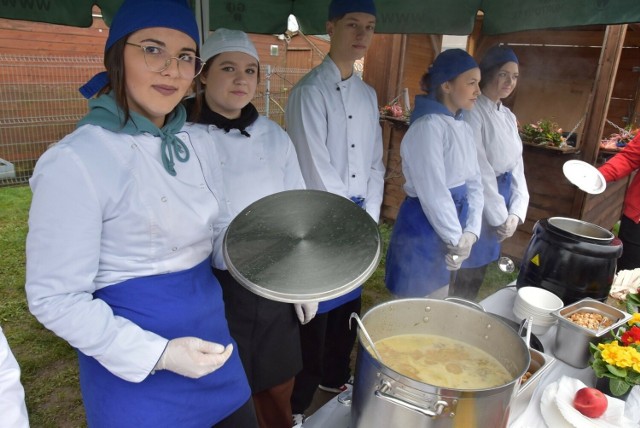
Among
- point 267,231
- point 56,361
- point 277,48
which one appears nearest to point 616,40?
point 267,231

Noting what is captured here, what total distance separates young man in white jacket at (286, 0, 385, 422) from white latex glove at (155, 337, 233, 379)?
3.88 ft

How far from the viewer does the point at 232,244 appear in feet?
4.32

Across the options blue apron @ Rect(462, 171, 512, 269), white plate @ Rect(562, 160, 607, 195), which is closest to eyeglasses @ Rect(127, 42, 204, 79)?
white plate @ Rect(562, 160, 607, 195)

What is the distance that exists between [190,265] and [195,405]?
436 mm

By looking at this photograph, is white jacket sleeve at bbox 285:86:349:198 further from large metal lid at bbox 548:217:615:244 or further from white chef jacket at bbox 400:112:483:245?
large metal lid at bbox 548:217:615:244

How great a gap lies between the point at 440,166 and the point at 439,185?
4.4 inches

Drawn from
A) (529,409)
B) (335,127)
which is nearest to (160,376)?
(529,409)

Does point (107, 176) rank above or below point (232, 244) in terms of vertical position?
above

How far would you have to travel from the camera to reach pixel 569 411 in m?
1.31

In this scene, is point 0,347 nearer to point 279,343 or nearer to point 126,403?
point 126,403

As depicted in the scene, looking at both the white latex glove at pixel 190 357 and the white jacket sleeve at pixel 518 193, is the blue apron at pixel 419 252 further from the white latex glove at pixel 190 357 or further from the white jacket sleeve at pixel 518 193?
the white latex glove at pixel 190 357

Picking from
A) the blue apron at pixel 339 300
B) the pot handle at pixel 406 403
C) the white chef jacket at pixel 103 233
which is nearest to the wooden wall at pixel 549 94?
the blue apron at pixel 339 300

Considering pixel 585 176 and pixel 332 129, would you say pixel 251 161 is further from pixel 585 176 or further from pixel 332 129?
pixel 585 176

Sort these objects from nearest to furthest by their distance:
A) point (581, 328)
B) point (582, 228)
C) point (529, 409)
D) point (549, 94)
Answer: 1. point (529, 409)
2. point (581, 328)
3. point (582, 228)
4. point (549, 94)
